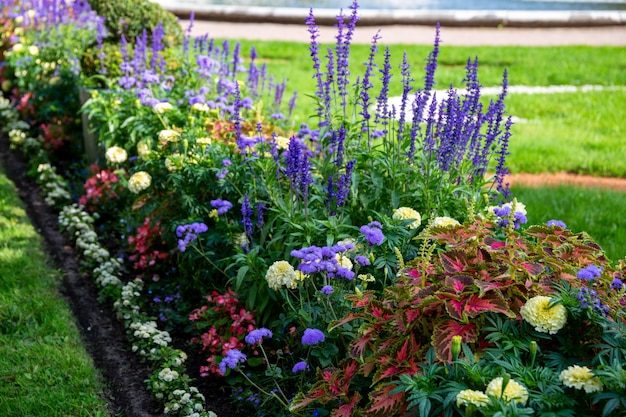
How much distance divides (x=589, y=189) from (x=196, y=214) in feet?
10.8

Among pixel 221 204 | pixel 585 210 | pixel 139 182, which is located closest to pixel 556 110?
pixel 585 210

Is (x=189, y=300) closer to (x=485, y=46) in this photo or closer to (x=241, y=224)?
(x=241, y=224)

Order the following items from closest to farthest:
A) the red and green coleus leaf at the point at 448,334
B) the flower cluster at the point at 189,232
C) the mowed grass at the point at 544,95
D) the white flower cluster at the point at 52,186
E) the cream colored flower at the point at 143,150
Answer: the red and green coleus leaf at the point at 448,334 < the flower cluster at the point at 189,232 < the cream colored flower at the point at 143,150 < the white flower cluster at the point at 52,186 < the mowed grass at the point at 544,95

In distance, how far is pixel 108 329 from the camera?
437 centimetres

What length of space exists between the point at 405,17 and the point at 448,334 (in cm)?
1021

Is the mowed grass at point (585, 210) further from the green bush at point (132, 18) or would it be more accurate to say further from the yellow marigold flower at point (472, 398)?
the green bush at point (132, 18)

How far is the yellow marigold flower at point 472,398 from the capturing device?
2.28m

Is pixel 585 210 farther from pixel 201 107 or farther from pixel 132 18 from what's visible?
pixel 132 18

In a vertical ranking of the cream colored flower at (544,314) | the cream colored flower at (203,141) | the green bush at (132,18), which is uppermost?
the green bush at (132,18)

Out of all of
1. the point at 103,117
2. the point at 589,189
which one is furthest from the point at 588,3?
the point at 103,117

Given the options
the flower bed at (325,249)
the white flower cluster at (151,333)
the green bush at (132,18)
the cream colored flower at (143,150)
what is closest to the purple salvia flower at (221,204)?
the flower bed at (325,249)

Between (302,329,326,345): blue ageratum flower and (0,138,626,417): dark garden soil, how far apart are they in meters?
0.71

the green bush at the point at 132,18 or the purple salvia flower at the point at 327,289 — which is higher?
the green bush at the point at 132,18

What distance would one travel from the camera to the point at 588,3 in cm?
1869
